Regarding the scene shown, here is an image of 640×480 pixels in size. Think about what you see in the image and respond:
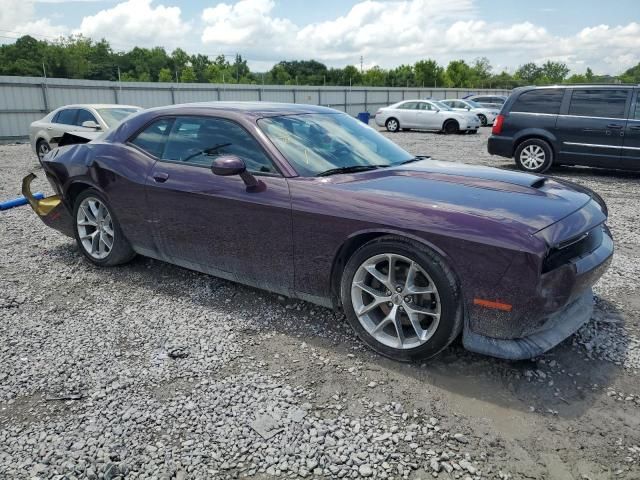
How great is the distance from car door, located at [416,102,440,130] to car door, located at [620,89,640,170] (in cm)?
1230

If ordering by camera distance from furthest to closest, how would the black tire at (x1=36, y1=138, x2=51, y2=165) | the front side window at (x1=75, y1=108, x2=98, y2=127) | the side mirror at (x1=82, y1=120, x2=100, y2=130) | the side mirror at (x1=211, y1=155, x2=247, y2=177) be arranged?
1. the black tire at (x1=36, y1=138, x2=51, y2=165)
2. the front side window at (x1=75, y1=108, x2=98, y2=127)
3. the side mirror at (x1=82, y1=120, x2=100, y2=130)
4. the side mirror at (x1=211, y1=155, x2=247, y2=177)

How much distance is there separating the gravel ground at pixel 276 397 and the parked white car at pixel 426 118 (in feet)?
58.2

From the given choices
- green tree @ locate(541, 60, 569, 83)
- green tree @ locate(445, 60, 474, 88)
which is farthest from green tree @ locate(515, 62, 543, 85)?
green tree @ locate(445, 60, 474, 88)

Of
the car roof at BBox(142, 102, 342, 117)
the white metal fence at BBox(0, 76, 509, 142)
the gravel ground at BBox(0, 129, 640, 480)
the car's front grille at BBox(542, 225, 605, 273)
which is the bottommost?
the gravel ground at BBox(0, 129, 640, 480)

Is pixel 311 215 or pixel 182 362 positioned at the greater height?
pixel 311 215

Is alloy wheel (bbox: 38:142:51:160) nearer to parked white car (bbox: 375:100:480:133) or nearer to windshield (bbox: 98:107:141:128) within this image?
windshield (bbox: 98:107:141:128)

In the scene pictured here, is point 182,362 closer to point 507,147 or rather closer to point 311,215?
point 311,215

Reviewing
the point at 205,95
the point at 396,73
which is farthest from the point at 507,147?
the point at 396,73

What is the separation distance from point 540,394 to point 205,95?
2686cm

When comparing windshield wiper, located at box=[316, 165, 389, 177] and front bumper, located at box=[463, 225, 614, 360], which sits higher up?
windshield wiper, located at box=[316, 165, 389, 177]

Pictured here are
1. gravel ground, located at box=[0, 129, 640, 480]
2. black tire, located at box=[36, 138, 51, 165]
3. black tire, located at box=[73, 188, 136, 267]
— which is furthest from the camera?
black tire, located at box=[36, 138, 51, 165]

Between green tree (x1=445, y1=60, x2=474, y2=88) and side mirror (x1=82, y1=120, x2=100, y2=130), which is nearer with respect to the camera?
side mirror (x1=82, y1=120, x2=100, y2=130)

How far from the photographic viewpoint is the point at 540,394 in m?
2.78

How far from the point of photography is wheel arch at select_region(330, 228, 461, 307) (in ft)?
9.27
